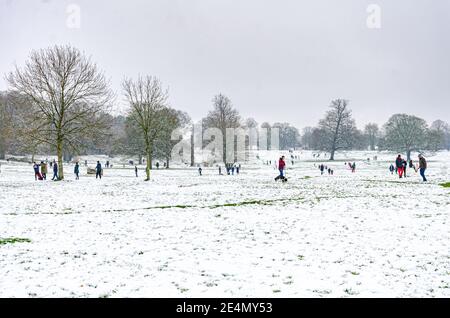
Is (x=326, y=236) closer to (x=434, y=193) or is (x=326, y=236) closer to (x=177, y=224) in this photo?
(x=177, y=224)

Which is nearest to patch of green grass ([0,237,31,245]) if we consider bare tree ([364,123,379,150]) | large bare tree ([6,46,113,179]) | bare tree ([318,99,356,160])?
large bare tree ([6,46,113,179])

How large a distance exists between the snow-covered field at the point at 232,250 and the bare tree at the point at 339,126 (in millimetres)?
72462

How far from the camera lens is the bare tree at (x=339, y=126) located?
85125 millimetres

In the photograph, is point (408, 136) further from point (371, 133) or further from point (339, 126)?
point (371, 133)

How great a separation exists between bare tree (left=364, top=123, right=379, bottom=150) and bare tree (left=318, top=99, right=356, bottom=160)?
72613 mm

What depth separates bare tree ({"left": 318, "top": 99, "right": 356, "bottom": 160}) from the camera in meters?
85.1

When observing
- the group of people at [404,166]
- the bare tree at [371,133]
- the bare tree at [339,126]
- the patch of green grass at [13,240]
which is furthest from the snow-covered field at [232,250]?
the bare tree at [371,133]

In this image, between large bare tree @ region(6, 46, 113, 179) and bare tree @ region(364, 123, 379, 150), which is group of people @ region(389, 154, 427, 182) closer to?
large bare tree @ region(6, 46, 113, 179)

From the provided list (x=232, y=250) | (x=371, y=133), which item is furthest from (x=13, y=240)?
(x=371, y=133)

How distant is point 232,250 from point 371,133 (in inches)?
6517

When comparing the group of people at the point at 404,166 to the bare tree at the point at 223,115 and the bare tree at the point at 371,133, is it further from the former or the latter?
the bare tree at the point at 371,133

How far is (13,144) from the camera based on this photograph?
69.8m

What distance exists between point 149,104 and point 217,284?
3164 cm
